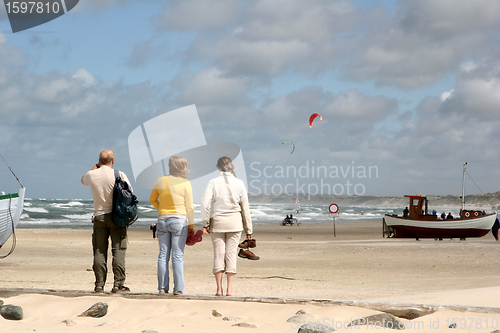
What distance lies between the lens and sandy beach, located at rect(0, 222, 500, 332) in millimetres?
4633

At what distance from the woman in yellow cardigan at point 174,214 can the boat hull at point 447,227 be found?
2053 centimetres

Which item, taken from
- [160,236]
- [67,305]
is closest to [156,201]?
[160,236]

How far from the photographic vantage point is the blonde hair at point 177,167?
565 cm

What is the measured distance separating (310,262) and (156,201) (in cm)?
961

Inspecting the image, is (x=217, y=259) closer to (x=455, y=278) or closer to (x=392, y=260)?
(x=455, y=278)

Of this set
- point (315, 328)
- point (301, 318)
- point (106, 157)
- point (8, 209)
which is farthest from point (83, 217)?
point (315, 328)

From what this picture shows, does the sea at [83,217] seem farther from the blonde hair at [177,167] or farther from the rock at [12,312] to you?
the rock at [12,312]

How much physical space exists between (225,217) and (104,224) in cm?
143

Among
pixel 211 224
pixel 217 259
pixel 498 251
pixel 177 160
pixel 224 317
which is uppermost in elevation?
pixel 177 160

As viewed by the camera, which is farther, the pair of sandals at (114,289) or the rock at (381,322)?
the pair of sandals at (114,289)

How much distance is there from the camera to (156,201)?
18.5 feet

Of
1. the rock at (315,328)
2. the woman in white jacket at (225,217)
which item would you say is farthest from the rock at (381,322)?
the woman in white jacket at (225,217)

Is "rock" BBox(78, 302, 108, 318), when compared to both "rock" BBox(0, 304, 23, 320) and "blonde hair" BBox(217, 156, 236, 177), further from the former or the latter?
"blonde hair" BBox(217, 156, 236, 177)

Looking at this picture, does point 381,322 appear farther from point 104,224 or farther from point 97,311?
point 104,224
